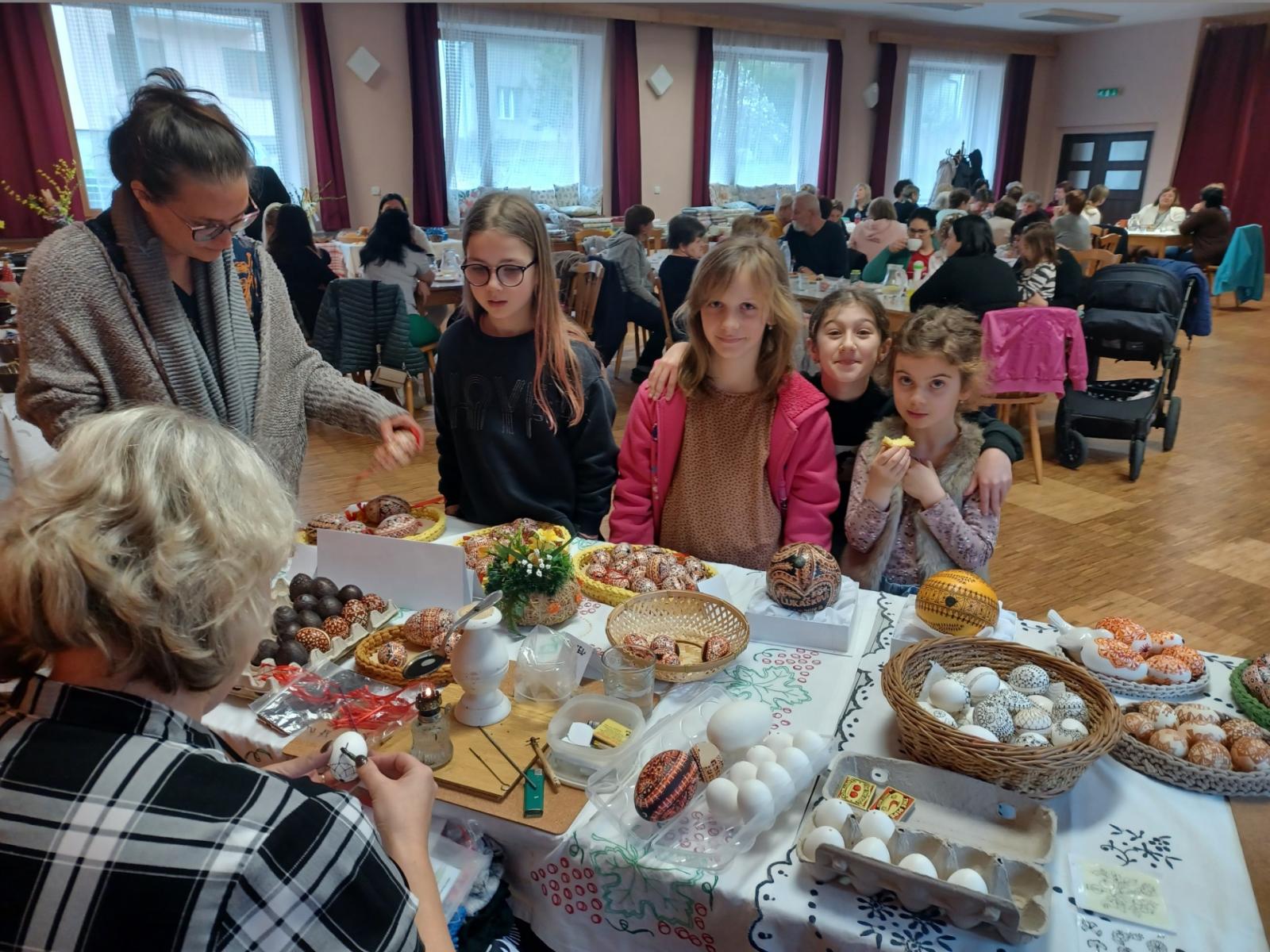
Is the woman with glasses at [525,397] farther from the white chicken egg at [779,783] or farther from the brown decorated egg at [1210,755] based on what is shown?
the brown decorated egg at [1210,755]

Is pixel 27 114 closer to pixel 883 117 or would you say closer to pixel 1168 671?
pixel 1168 671

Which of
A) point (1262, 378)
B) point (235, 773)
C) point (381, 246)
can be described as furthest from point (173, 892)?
point (1262, 378)

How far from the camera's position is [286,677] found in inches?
52.4

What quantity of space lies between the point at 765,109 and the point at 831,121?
1.01 m

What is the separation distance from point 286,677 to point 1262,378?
24.2ft

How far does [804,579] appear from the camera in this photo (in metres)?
1.46

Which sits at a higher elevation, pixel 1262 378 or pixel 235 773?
pixel 235 773

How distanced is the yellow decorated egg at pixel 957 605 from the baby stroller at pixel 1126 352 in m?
3.47

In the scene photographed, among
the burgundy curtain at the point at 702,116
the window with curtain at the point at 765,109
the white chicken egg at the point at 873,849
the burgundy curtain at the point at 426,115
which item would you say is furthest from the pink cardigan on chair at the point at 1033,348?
the window with curtain at the point at 765,109

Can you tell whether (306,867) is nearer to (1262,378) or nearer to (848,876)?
(848,876)

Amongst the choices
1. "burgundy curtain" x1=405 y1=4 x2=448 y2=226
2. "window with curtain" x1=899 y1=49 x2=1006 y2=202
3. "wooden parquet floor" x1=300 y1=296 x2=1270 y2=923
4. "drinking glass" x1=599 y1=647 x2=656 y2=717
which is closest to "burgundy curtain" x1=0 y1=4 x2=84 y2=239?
"burgundy curtain" x1=405 y1=4 x2=448 y2=226

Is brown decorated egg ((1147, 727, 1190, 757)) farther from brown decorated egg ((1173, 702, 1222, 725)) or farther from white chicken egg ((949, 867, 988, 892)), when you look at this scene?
white chicken egg ((949, 867, 988, 892))

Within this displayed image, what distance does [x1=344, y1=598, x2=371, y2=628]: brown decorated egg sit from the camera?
1.49 metres

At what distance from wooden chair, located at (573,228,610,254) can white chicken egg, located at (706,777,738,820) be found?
21.4 ft
